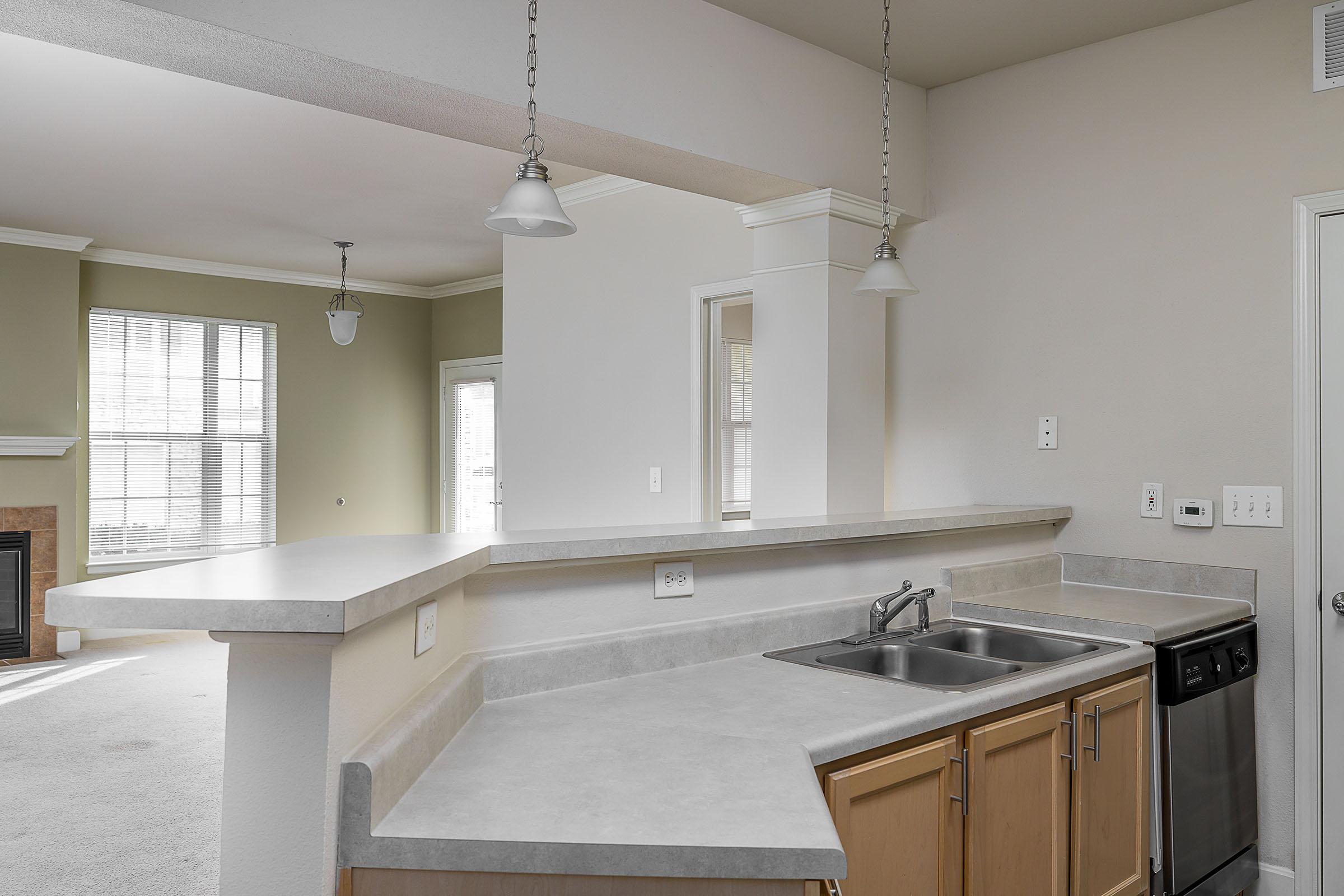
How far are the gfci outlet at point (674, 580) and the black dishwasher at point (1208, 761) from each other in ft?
4.26

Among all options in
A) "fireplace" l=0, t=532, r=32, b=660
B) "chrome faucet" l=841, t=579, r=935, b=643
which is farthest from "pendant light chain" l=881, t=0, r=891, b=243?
"fireplace" l=0, t=532, r=32, b=660

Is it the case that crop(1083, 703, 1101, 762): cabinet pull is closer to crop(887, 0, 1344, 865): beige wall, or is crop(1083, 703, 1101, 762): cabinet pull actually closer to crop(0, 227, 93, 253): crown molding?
crop(887, 0, 1344, 865): beige wall

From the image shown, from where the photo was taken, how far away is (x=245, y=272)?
7211 millimetres

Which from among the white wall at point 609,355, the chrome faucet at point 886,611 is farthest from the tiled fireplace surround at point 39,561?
the chrome faucet at point 886,611

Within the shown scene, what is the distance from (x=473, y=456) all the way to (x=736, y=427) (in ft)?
10.7

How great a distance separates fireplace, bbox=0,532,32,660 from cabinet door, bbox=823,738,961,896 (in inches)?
246

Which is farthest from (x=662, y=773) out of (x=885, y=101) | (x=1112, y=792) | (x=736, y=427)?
(x=736, y=427)

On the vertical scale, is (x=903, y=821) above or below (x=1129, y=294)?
below

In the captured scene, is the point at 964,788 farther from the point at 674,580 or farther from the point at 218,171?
the point at 218,171

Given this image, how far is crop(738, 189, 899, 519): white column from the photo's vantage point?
3.40m

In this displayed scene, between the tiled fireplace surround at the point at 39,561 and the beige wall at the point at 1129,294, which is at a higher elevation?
the beige wall at the point at 1129,294

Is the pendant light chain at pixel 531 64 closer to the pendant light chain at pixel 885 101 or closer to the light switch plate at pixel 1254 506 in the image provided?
the pendant light chain at pixel 885 101

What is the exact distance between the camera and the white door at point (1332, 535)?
276 cm

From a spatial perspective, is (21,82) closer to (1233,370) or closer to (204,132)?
(204,132)
